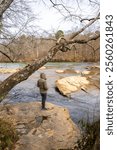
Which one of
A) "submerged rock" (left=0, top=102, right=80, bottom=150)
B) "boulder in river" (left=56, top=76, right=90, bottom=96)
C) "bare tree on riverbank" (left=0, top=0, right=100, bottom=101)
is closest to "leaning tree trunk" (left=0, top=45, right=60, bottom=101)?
"bare tree on riverbank" (left=0, top=0, right=100, bottom=101)

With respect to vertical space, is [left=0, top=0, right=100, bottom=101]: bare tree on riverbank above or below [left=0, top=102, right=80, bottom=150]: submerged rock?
above

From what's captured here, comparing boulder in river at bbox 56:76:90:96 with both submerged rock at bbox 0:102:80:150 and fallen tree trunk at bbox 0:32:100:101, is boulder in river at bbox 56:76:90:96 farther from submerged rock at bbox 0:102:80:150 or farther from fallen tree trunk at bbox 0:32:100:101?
fallen tree trunk at bbox 0:32:100:101

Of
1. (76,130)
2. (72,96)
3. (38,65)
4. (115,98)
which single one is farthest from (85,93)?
(115,98)

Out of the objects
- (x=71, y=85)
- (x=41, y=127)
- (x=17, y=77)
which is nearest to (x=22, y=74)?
(x=17, y=77)

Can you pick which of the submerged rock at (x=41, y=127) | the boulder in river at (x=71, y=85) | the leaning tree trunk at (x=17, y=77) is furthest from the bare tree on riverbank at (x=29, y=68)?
the boulder in river at (x=71, y=85)

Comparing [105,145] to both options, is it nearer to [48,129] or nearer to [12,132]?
[12,132]

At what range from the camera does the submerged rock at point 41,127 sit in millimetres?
7586

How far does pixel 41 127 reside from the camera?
9.09 m

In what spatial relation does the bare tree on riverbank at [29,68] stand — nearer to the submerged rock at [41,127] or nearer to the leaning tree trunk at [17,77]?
the leaning tree trunk at [17,77]

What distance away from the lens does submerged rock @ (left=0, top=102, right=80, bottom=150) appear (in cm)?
759

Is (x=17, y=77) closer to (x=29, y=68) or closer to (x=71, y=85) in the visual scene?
(x=29, y=68)

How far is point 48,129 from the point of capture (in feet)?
29.2

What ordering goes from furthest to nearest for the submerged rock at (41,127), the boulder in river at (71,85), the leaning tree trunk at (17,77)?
the boulder in river at (71,85) < the submerged rock at (41,127) < the leaning tree trunk at (17,77)

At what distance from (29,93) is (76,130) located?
9979mm
